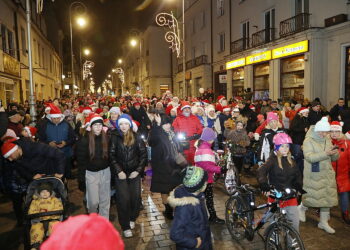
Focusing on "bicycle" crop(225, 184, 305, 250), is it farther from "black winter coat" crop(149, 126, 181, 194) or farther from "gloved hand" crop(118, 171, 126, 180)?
"gloved hand" crop(118, 171, 126, 180)

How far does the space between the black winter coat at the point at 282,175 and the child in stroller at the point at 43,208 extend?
2898mm

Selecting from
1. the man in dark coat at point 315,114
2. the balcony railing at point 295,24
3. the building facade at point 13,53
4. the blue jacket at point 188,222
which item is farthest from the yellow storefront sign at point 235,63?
the blue jacket at point 188,222

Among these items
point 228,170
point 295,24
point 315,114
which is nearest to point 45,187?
point 228,170

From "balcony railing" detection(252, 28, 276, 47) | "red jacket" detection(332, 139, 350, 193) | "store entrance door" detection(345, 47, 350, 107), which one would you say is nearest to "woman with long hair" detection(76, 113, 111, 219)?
"red jacket" detection(332, 139, 350, 193)

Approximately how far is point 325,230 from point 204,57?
91.3ft

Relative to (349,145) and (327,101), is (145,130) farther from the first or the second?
(327,101)

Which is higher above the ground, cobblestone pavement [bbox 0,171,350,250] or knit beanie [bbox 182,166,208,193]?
knit beanie [bbox 182,166,208,193]

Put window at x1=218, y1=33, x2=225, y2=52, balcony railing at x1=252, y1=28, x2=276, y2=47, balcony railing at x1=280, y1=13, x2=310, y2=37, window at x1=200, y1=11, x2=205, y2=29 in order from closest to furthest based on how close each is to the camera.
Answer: balcony railing at x1=280, y1=13, x2=310, y2=37
balcony railing at x1=252, y1=28, x2=276, y2=47
window at x1=218, y1=33, x2=225, y2=52
window at x1=200, y1=11, x2=205, y2=29

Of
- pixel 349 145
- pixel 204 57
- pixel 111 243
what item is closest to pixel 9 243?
pixel 111 243

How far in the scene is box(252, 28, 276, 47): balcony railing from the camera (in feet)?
65.4

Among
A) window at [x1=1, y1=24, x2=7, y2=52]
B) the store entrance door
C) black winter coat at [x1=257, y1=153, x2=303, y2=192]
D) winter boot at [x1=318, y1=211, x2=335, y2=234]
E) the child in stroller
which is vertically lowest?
winter boot at [x1=318, y1=211, x2=335, y2=234]

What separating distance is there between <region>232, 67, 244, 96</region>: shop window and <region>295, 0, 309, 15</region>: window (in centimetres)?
672

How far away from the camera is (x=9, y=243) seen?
16.8 ft

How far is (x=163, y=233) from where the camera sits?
530 cm
